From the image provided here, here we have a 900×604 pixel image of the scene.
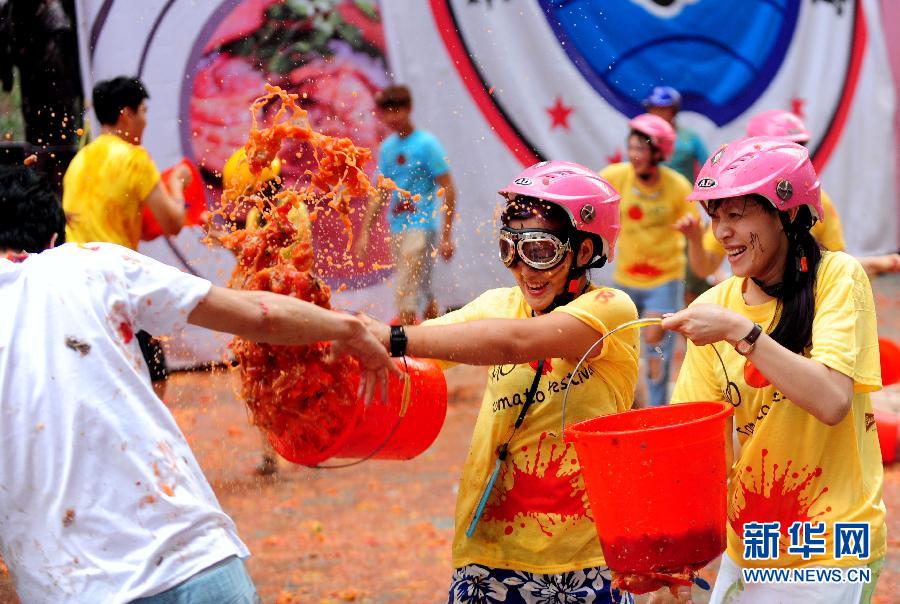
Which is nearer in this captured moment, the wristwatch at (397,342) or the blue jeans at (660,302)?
the wristwatch at (397,342)

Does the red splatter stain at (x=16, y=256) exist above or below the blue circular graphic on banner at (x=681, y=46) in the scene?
below

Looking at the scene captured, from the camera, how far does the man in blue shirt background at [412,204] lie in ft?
28.8

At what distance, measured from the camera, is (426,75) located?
10.4 meters

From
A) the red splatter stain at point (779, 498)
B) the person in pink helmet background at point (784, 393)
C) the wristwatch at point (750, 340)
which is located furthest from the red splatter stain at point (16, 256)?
the red splatter stain at point (779, 498)

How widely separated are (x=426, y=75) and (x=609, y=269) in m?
2.33

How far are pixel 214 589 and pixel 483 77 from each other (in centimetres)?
828

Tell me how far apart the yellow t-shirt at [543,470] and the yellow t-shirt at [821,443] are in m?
0.36

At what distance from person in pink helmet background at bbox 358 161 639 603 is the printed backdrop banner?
4.22 meters

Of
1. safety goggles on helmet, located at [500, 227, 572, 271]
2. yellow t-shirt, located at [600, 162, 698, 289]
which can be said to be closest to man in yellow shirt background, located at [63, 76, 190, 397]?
yellow t-shirt, located at [600, 162, 698, 289]

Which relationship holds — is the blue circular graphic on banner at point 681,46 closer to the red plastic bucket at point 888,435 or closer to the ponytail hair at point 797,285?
the red plastic bucket at point 888,435

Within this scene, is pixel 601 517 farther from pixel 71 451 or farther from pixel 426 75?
pixel 426 75

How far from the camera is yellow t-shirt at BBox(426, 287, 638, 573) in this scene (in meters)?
3.61

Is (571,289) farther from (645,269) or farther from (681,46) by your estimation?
(681,46)

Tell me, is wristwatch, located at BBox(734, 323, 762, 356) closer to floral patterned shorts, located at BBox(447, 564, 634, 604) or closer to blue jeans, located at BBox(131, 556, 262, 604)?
floral patterned shorts, located at BBox(447, 564, 634, 604)
